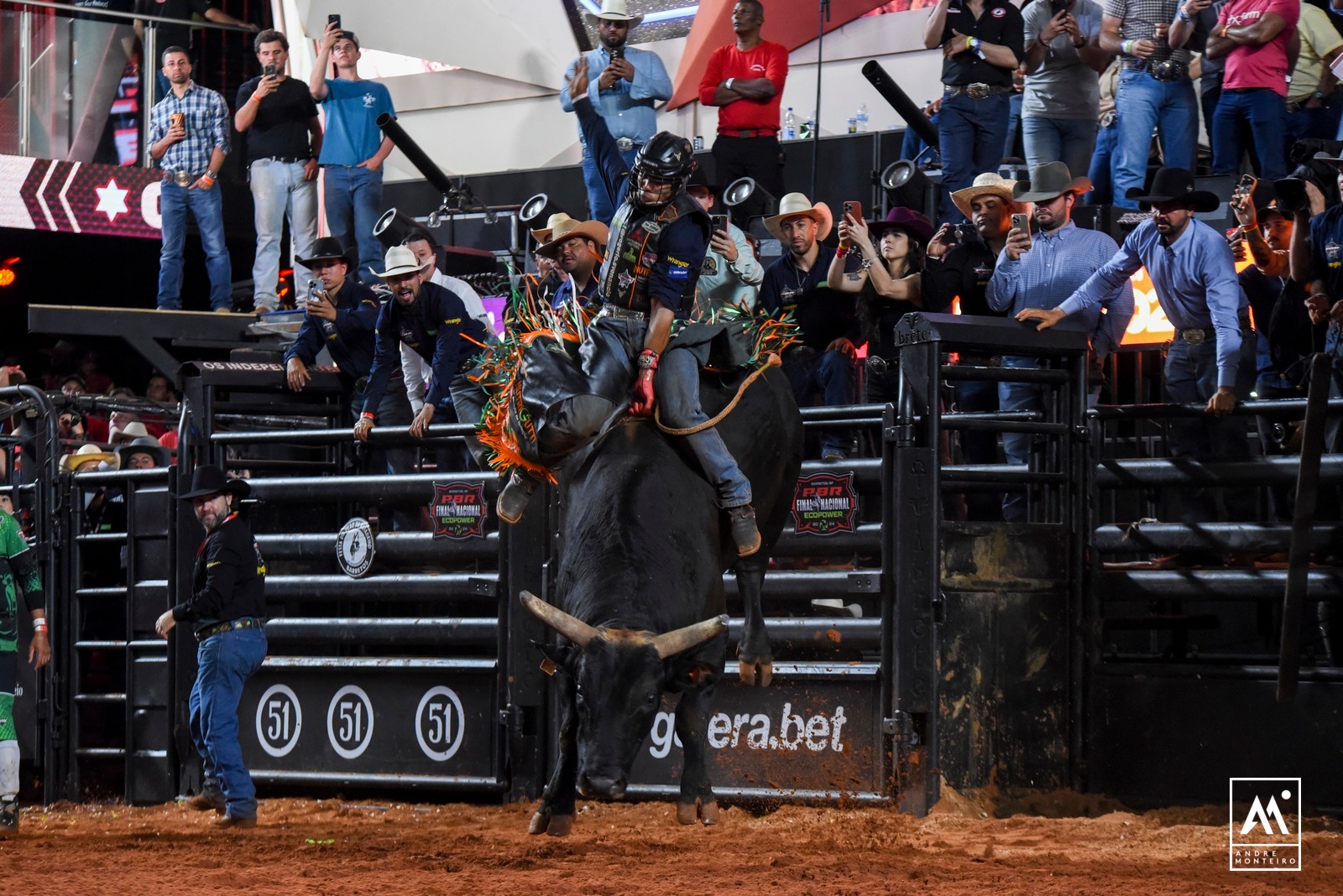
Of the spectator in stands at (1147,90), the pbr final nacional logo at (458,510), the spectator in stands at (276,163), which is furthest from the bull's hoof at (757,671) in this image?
the spectator in stands at (276,163)

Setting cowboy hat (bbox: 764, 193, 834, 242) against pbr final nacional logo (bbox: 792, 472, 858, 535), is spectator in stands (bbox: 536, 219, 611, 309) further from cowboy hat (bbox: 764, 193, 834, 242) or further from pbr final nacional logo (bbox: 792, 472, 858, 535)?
pbr final nacional logo (bbox: 792, 472, 858, 535)

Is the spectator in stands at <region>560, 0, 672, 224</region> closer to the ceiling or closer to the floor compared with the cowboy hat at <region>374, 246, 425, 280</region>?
closer to the ceiling

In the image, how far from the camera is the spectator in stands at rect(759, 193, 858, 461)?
10352 mm

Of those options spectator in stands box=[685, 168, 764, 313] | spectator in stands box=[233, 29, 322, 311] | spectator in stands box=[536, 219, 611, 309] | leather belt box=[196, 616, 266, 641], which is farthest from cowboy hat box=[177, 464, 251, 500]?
spectator in stands box=[233, 29, 322, 311]

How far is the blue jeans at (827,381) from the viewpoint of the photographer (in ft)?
33.2

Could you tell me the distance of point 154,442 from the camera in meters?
14.3

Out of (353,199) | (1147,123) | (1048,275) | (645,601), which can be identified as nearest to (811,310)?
(1048,275)

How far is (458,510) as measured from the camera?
1034 cm

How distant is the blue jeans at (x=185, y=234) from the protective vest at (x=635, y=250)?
8.70 m

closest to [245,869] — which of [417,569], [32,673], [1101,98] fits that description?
[417,569]

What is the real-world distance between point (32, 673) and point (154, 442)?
2.65 m

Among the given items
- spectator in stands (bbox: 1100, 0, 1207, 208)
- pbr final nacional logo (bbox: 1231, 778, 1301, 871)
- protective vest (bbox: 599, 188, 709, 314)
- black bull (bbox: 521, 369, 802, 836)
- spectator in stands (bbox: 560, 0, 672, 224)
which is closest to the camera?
black bull (bbox: 521, 369, 802, 836)

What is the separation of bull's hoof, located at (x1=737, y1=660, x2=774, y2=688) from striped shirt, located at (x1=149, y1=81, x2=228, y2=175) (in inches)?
385

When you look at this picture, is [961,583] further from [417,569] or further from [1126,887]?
[417,569]
